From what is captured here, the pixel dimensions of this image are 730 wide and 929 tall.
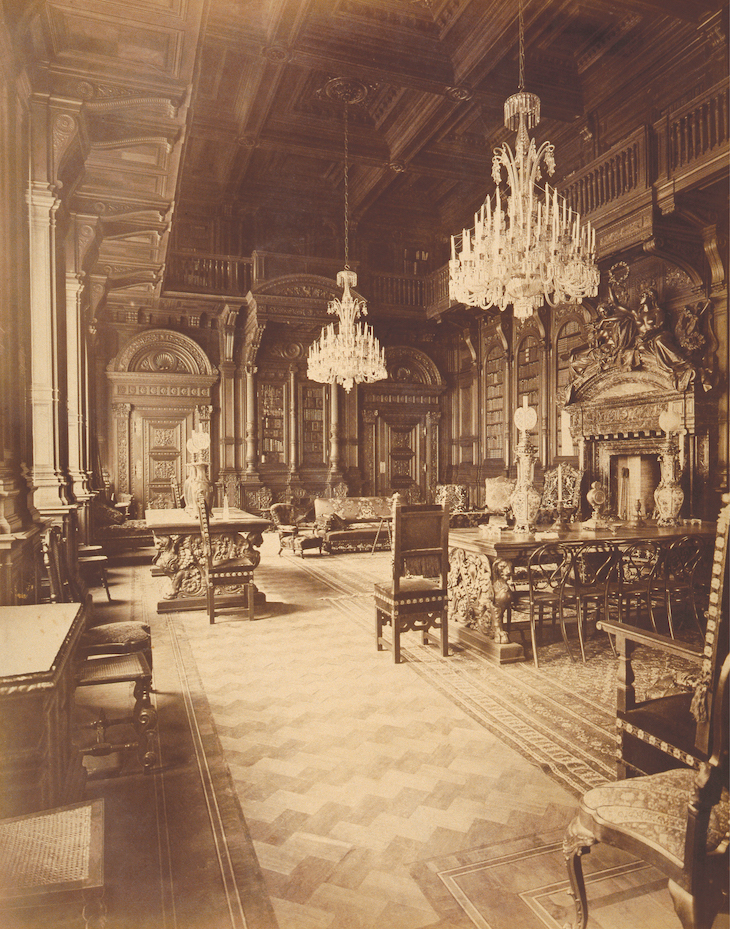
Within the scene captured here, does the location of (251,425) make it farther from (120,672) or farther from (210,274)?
(120,672)

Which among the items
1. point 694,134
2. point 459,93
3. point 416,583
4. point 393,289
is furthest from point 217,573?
point 393,289

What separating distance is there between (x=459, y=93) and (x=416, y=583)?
5.92m

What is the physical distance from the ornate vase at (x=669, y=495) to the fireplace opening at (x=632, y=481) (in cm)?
127

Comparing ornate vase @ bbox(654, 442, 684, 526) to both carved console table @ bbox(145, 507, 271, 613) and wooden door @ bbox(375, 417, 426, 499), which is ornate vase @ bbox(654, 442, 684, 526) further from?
wooden door @ bbox(375, 417, 426, 499)

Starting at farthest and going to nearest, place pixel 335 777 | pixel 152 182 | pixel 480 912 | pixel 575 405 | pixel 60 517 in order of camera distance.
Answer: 1. pixel 575 405
2. pixel 152 182
3. pixel 60 517
4. pixel 335 777
5. pixel 480 912

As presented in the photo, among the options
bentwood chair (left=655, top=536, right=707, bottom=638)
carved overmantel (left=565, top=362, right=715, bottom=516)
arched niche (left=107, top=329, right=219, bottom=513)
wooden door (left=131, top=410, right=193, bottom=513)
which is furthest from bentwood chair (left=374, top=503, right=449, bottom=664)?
wooden door (left=131, top=410, right=193, bottom=513)

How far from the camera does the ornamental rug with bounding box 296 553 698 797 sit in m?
2.95

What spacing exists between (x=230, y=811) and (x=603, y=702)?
7.56 feet

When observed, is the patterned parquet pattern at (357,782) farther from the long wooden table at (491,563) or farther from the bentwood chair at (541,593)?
the bentwood chair at (541,593)

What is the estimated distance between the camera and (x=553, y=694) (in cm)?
379

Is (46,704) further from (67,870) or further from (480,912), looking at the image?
(480,912)

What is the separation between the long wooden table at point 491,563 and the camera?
448 centimetres

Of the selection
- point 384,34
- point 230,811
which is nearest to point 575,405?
point 384,34

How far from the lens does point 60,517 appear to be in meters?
4.57
